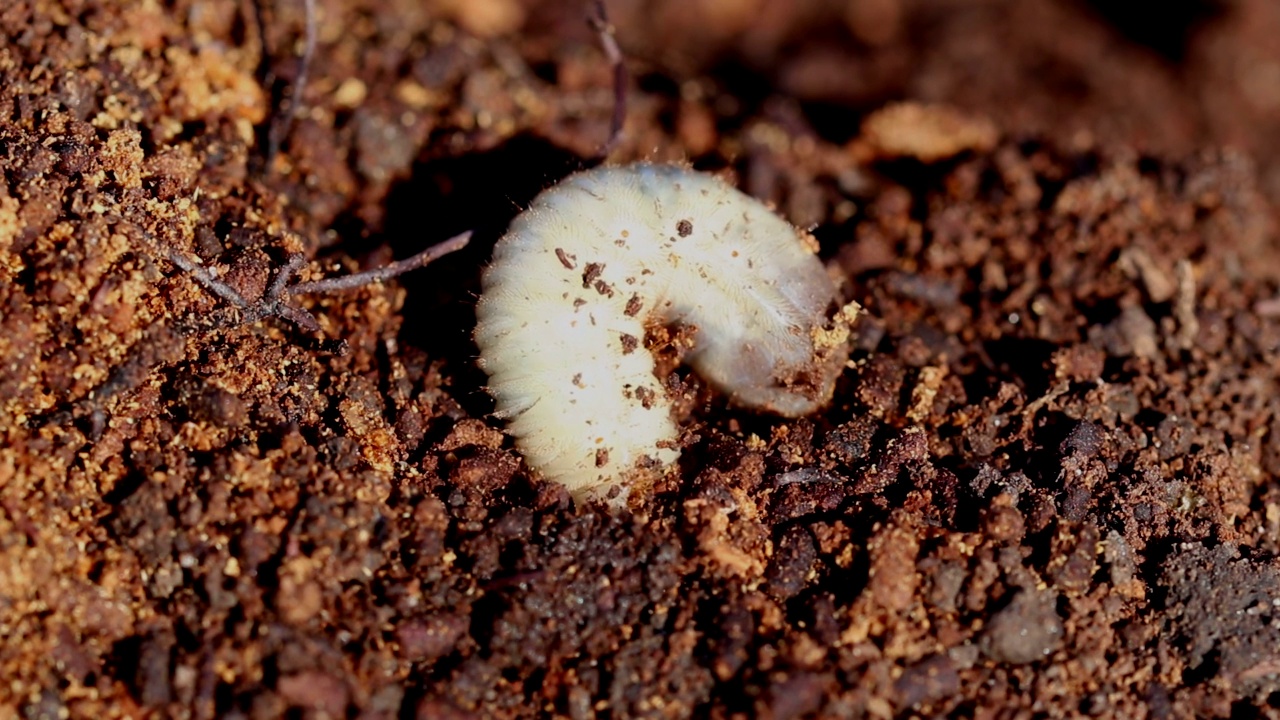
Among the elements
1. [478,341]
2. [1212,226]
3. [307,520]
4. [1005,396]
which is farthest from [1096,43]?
[307,520]

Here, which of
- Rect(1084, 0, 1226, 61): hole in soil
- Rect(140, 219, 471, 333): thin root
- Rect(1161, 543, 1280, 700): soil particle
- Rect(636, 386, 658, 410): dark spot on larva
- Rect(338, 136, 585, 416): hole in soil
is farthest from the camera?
Rect(1084, 0, 1226, 61): hole in soil

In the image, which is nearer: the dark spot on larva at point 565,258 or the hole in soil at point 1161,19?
the dark spot on larva at point 565,258

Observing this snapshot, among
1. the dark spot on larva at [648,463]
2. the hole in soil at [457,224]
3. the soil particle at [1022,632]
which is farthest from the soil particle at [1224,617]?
the hole in soil at [457,224]

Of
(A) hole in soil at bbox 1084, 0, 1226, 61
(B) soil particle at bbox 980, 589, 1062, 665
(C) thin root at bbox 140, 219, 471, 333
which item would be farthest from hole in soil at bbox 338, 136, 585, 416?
(A) hole in soil at bbox 1084, 0, 1226, 61

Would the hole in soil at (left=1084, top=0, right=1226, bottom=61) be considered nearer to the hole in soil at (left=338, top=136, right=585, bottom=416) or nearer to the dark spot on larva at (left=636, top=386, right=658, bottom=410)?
the hole in soil at (left=338, top=136, right=585, bottom=416)

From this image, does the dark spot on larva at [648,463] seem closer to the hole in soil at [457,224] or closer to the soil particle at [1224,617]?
the hole in soil at [457,224]

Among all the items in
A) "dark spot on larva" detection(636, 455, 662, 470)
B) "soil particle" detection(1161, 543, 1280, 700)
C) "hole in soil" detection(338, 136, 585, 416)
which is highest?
"hole in soil" detection(338, 136, 585, 416)
